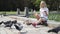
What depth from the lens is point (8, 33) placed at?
9.90 m

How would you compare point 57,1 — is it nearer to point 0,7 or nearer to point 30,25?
point 0,7

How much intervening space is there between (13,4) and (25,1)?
2.90m

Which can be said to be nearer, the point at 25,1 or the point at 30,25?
the point at 30,25

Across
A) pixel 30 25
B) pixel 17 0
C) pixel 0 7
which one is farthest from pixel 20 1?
pixel 30 25

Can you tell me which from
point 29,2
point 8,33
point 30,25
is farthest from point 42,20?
point 29,2

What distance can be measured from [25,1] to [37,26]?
33.6 metres

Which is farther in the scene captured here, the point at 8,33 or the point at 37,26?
the point at 37,26

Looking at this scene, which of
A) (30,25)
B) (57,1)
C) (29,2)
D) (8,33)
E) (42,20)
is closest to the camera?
(8,33)

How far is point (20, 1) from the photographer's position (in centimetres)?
4700

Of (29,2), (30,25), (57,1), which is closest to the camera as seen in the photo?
(30,25)

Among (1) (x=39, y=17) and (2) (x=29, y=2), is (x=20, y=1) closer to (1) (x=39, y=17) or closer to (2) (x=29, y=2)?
(2) (x=29, y=2)

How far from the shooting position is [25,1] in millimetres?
45406

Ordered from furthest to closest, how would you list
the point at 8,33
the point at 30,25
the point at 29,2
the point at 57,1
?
the point at 29,2 → the point at 57,1 → the point at 30,25 → the point at 8,33

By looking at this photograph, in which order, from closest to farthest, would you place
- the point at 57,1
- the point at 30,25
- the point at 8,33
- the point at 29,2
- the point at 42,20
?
the point at 8,33 → the point at 42,20 → the point at 30,25 → the point at 57,1 → the point at 29,2
